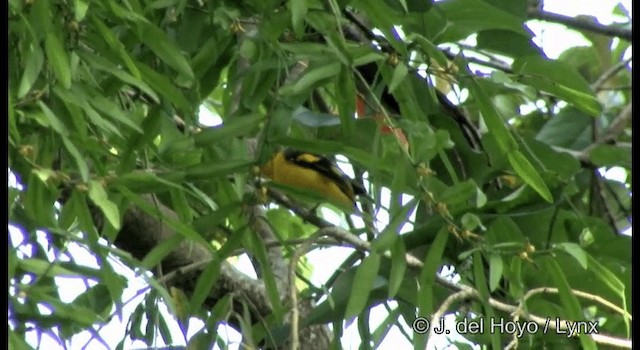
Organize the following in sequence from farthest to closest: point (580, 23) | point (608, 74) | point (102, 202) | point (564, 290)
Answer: point (608, 74) → point (580, 23) → point (564, 290) → point (102, 202)

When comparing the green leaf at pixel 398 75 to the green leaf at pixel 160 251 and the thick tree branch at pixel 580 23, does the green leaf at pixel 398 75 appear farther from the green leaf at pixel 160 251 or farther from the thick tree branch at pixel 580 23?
the thick tree branch at pixel 580 23

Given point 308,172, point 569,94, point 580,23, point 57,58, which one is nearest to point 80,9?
point 57,58

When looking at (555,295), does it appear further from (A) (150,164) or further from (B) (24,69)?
(B) (24,69)

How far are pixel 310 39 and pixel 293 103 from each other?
127mm

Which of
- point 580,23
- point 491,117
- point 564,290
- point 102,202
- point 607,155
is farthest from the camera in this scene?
point 580,23

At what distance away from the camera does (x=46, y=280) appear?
3.28ft

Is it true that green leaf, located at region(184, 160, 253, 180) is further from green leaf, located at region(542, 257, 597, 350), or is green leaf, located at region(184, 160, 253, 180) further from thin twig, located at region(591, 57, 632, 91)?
thin twig, located at region(591, 57, 632, 91)

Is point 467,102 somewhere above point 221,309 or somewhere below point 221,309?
above

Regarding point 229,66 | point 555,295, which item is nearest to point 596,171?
point 555,295

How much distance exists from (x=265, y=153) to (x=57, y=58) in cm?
21

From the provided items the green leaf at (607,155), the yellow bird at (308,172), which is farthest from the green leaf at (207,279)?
the green leaf at (607,155)

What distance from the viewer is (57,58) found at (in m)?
0.87

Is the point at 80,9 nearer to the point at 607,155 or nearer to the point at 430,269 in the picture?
the point at 430,269

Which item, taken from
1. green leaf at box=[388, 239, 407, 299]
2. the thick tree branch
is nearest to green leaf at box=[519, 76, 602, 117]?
green leaf at box=[388, 239, 407, 299]
